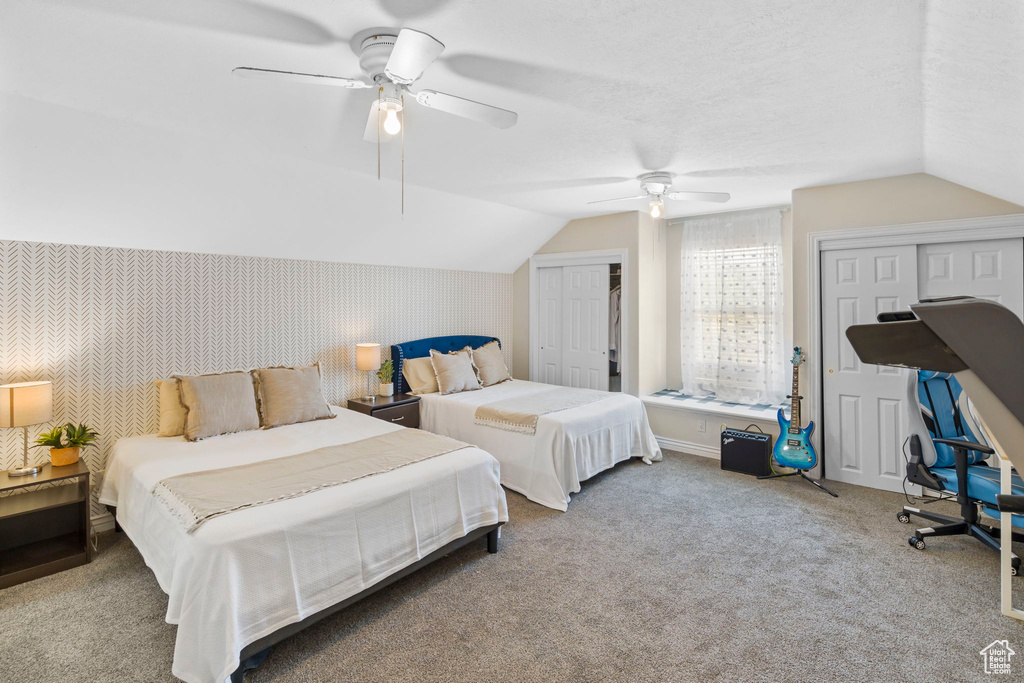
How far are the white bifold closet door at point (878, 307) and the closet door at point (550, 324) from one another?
2.63m

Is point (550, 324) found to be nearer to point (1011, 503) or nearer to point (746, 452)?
point (746, 452)

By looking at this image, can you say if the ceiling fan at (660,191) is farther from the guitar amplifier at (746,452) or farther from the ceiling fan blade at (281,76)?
the ceiling fan blade at (281,76)

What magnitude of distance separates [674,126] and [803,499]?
9.38ft

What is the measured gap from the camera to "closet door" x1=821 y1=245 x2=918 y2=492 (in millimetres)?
3729

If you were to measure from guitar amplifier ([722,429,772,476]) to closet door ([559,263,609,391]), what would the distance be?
1.39m

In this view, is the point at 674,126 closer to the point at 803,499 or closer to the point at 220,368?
the point at 803,499

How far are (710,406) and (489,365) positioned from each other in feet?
7.36

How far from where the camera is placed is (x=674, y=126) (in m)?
2.69

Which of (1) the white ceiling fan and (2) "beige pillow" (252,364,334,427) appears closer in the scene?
(1) the white ceiling fan

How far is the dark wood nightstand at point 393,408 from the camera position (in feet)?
14.2

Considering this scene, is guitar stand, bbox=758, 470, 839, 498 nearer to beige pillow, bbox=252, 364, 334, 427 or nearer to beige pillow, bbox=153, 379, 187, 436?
beige pillow, bbox=252, 364, 334, 427

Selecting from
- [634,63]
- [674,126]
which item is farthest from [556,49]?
[674,126]

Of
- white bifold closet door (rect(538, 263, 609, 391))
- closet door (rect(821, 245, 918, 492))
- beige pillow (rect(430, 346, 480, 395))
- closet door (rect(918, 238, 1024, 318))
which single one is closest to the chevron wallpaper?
beige pillow (rect(430, 346, 480, 395))

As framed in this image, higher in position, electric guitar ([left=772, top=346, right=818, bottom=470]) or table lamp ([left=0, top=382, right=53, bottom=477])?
table lamp ([left=0, top=382, right=53, bottom=477])
